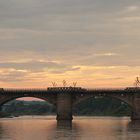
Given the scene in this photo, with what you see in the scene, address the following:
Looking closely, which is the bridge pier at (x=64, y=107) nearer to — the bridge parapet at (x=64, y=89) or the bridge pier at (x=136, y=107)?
the bridge parapet at (x=64, y=89)

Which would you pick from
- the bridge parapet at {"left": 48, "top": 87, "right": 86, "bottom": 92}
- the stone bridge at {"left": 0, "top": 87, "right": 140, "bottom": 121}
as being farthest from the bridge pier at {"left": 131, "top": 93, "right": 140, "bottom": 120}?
the bridge parapet at {"left": 48, "top": 87, "right": 86, "bottom": 92}

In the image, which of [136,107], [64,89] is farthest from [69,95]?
[136,107]

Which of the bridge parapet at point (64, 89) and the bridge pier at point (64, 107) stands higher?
the bridge parapet at point (64, 89)

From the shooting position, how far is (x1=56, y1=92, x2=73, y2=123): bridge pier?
138m

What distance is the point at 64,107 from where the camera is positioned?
453 feet

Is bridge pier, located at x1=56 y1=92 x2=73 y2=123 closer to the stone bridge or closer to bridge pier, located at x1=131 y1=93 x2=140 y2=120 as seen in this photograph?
→ the stone bridge

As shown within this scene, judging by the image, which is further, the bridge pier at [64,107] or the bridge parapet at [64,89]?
the bridge parapet at [64,89]

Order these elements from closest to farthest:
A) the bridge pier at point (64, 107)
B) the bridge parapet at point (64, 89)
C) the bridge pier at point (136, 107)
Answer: the bridge pier at point (136, 107), the bridge pier at point (64, 107), the bridge parapet at point (64, 89)

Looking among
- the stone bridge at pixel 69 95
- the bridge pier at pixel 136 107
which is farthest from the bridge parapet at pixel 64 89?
the bridge pier at pixel 136 107

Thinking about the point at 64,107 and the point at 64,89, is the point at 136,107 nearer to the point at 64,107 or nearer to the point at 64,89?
the point at 64,107

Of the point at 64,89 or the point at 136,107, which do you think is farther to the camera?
the point at 64,89

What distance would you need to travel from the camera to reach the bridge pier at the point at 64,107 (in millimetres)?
138000

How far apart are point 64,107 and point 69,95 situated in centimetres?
328

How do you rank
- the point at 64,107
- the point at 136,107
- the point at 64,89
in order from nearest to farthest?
the point at 136,107 → the point at 64,107 → the point at 64,89
